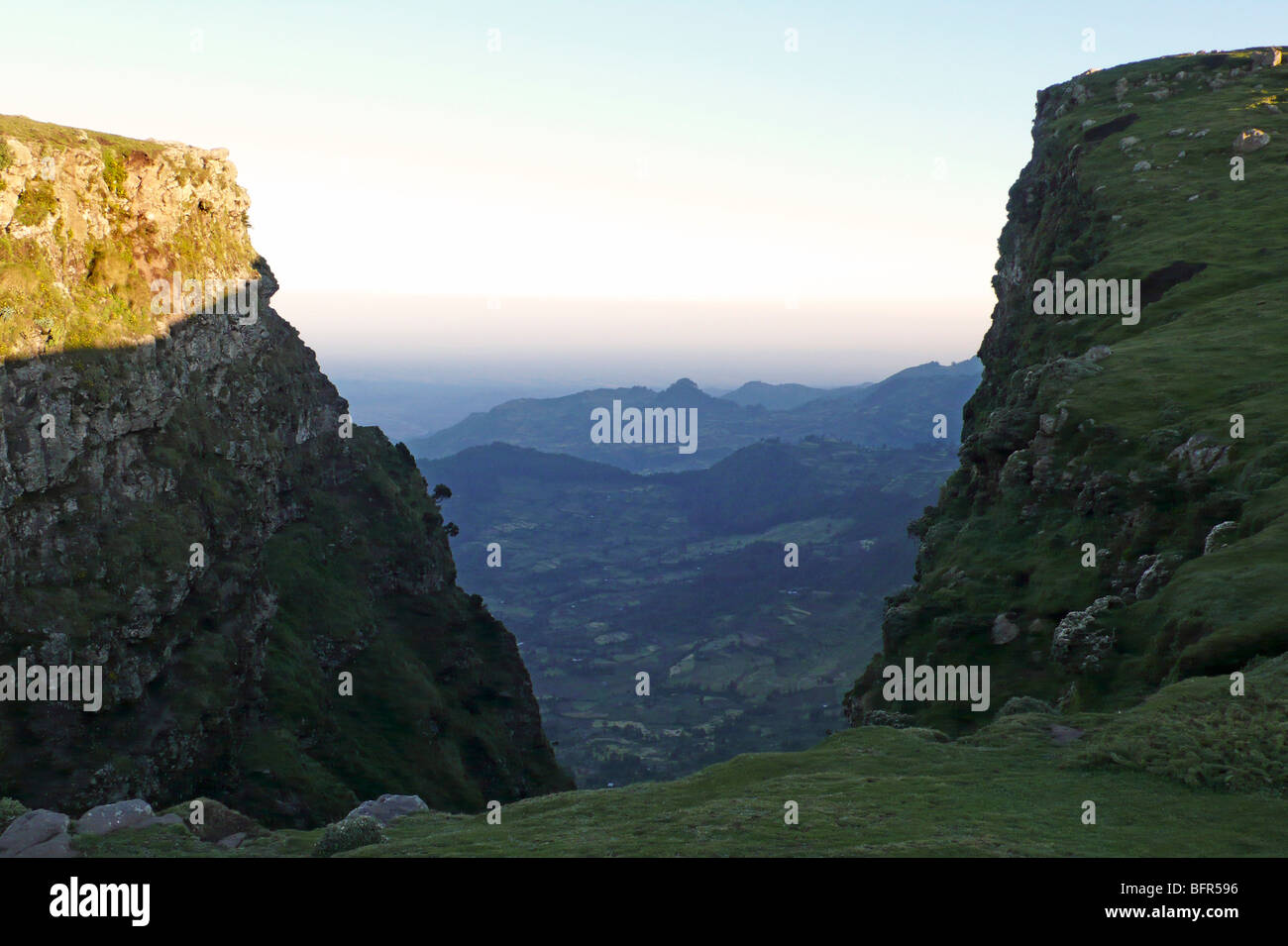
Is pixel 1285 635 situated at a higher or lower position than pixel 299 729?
higher

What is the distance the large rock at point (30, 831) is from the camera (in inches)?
1383

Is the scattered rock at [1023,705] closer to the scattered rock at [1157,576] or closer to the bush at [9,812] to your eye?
the scattered rock at [1157,576]

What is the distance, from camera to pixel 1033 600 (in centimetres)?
6338

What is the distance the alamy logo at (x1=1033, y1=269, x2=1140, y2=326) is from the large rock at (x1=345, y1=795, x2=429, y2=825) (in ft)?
301

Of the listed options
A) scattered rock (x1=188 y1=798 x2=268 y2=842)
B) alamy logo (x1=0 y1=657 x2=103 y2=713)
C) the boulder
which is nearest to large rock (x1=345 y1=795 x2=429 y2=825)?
scattered rock (x1=188 y1=798 x2=268 y2=842)

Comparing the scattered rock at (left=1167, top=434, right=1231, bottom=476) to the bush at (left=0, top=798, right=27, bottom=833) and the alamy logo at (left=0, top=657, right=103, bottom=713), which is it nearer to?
the bush at (left=0, top=798, right=27, bottom=833)

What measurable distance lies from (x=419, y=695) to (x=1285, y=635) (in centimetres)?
11988

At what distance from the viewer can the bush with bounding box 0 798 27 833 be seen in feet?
127
